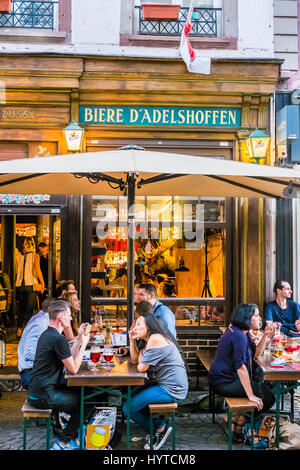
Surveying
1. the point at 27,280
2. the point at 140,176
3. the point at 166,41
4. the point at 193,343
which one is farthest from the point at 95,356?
the point at 27,280

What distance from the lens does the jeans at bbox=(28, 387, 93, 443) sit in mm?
5352

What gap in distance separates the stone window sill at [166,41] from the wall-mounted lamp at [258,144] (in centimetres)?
167

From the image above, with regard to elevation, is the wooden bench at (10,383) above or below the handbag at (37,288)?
below

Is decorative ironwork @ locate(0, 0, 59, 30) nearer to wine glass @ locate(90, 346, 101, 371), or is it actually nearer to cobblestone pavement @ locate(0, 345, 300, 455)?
wine glass @ locate(90, 346, 101, 371)

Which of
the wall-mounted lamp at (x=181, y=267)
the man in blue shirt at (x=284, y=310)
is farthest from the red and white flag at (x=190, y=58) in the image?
the man in blue shirt at (x=284, y=310)

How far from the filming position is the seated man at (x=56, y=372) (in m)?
5.34

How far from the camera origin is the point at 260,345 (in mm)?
6152

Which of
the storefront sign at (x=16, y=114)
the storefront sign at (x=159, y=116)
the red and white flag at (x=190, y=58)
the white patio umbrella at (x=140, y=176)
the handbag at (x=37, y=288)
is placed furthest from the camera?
the handbag at (x=37, y=288)

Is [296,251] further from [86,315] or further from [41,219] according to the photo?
[41,219]

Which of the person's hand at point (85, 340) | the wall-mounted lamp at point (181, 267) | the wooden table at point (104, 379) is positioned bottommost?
the wooden table at point (104, 379)

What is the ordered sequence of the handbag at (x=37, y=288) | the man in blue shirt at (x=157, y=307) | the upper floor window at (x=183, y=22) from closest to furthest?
the man in blue shirt at (x=157, y=307), the upper floor window at (x=183, y=22), the handbag at (x=37, y=288)

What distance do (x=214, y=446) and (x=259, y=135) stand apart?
4684 millimetres

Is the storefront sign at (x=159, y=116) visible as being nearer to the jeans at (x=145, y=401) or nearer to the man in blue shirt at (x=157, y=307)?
the man in blue shirt at (x=157, y=307)

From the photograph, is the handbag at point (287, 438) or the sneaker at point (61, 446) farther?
the handbag at point (287, 438)
